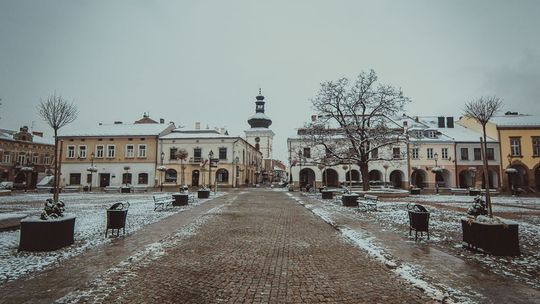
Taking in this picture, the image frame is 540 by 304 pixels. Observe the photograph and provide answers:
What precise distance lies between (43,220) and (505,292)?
911 cm

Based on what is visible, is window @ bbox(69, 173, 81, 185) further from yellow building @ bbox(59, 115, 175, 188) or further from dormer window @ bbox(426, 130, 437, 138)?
dormer window @ bbox(426, 130, 437, 138)

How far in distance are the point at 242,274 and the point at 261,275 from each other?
1.13ft

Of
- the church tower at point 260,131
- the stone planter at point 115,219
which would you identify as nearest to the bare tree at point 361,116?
the stone planter at point 115,219

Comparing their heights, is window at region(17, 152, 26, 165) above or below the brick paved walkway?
above

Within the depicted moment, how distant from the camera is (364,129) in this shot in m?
24.7

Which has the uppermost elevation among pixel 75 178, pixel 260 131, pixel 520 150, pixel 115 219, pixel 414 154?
pixel 260 131

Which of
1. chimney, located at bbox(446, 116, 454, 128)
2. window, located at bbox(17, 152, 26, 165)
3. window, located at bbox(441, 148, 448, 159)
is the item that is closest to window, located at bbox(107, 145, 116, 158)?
window, located at bbox(17, 152, 26, 165)

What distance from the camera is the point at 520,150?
39.3 metres

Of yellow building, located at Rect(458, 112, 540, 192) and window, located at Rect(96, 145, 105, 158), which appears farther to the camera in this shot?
window, located at Rect(96, 145, 105, 158)

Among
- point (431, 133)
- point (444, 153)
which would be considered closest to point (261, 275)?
point (444, 153)

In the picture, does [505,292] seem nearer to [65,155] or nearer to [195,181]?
[195,181]

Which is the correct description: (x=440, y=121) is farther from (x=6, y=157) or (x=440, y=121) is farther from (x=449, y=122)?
(x=6, y=157)

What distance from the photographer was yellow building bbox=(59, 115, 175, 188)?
155 ft

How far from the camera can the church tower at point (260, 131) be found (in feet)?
226
